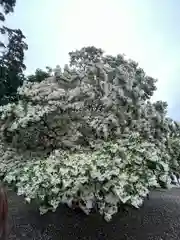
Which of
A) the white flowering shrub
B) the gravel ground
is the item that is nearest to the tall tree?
the white flowering shrub

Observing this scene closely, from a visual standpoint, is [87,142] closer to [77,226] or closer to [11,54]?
[77,226]

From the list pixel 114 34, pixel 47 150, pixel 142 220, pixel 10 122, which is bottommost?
pixel 142 220

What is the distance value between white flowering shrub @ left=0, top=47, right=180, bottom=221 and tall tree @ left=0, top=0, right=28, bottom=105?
475 centimetres

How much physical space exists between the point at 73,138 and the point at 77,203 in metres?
0.47

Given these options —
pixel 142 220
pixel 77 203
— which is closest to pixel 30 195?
pixel 77 203

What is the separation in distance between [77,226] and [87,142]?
57 cm

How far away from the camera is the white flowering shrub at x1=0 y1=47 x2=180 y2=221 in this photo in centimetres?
192

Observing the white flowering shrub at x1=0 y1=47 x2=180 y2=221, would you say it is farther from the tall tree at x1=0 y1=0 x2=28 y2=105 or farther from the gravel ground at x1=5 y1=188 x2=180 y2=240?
the tall tree at x1=0 y1=0 x2=28 y2=105

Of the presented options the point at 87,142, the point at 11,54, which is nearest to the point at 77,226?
the point at 87,142

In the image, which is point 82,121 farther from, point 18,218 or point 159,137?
point 18,218

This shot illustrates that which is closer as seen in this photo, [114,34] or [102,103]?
[102,103]

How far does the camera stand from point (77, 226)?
2.41 m

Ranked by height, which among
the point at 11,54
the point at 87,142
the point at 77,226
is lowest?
the point at 77,226

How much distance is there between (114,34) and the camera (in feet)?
16.7
